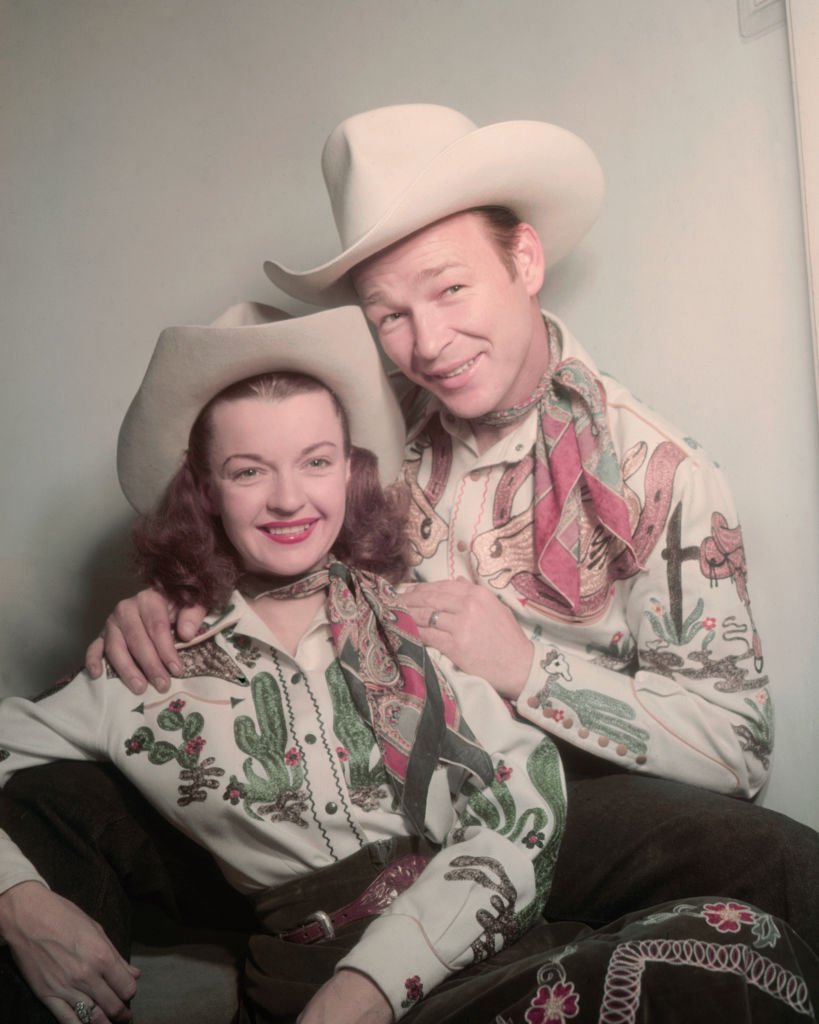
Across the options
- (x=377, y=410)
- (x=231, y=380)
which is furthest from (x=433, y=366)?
(x=231, y=380)

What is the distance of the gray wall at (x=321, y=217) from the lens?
192 centimetres

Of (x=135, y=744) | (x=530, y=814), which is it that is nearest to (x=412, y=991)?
(x=530, y=814)

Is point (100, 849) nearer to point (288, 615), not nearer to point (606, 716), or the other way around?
point (288, 615)

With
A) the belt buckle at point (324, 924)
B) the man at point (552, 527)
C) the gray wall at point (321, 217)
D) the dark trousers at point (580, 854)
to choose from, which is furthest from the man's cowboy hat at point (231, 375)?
the belt buckle at point (324, 924)

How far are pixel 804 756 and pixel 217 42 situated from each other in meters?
1.86

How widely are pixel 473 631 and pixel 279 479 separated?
40 cm

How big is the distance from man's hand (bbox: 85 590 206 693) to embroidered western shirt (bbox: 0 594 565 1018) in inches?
0.9

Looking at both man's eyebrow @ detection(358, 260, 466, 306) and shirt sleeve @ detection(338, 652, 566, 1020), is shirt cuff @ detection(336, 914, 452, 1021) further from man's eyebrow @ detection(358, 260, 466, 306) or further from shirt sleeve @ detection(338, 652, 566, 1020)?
man's eyebrow @ detection(358, 260, 466, 306)

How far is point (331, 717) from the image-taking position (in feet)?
5.22

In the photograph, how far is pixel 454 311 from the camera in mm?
1774

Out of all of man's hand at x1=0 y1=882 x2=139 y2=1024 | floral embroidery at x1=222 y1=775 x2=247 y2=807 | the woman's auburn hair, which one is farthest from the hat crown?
man's hand at x1=0 y1=882 x2=139 y2=1024

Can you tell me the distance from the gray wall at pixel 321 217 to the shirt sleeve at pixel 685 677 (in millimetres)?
191

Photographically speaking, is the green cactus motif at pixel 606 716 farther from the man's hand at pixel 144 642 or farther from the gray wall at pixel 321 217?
the man's hand at pixel 144 642

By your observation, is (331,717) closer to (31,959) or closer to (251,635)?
(251,635)
